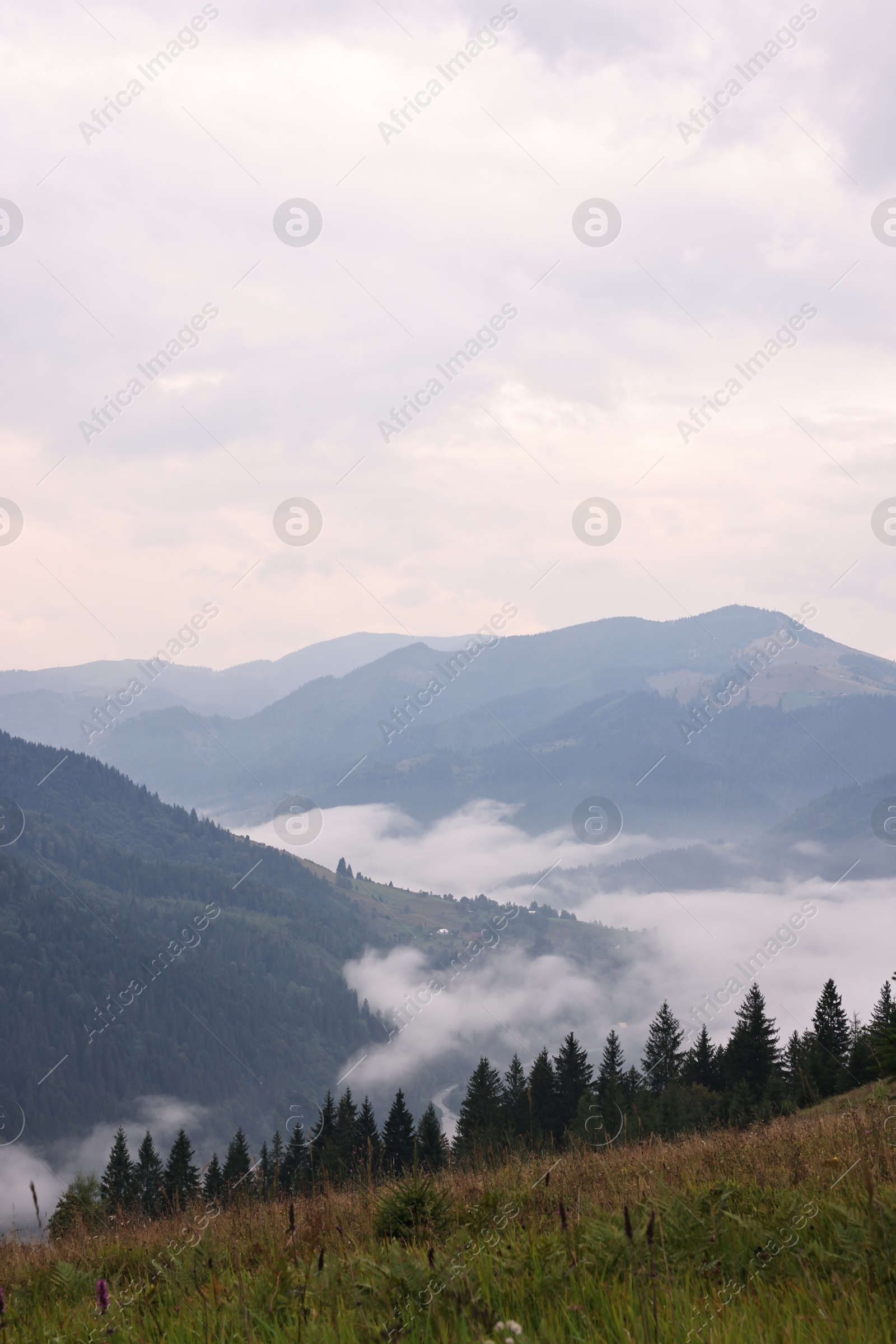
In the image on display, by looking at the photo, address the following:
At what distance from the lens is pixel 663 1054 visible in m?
82.3

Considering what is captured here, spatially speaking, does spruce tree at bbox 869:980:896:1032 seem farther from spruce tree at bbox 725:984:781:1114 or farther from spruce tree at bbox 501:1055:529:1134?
spruce tree at bbox 501:1055:529:1134

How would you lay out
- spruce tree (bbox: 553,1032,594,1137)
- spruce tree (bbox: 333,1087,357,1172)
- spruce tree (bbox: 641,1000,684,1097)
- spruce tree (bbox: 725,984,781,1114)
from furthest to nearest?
spruce tree (bbox: 641,1000,684,1097) < spruce tree (bbox: 725,984,781,1114) < spruce tree (bbox: 553,1032,594,1137) < spruce tree (bbox: 333,1087,357,1172)

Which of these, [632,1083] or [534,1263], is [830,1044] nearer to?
[632,1083]

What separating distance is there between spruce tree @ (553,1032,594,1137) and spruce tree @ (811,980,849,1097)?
16.8 meters

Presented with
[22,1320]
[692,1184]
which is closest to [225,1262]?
[22,1320]

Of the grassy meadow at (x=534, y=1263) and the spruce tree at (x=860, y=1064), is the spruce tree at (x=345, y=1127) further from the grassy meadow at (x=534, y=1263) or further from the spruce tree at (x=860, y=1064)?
the grassy meadow at (x=534, y=1263)

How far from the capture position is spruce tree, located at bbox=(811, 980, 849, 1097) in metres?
49.9

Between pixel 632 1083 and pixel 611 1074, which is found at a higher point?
pixel 611 1074

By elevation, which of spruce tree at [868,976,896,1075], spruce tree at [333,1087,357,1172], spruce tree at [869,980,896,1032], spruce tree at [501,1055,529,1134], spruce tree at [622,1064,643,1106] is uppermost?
spruce tree at [868,976,896,1075]

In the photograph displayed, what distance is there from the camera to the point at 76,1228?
9.77m

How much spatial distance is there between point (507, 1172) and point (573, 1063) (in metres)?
61.5

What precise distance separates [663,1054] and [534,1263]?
288 feet

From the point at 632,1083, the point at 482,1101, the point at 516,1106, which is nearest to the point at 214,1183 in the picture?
the point at 482,1101

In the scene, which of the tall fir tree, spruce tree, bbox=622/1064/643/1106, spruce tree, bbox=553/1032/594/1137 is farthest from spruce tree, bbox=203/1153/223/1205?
spruce tree, bbox=622/1064/643/1106
